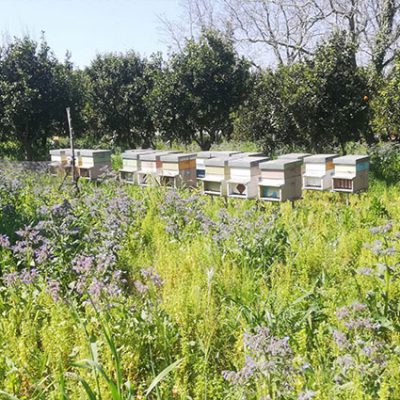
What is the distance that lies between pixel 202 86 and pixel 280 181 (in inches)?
262

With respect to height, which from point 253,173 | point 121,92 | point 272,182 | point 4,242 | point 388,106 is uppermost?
point 121,92

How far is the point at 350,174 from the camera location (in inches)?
288

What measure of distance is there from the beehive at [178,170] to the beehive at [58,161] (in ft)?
11.0

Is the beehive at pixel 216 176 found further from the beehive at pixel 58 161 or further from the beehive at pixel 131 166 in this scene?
the beehive at pixel 58 161

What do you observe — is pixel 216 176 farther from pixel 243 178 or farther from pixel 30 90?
pixel 30 90

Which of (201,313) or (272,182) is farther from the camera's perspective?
(272,182)

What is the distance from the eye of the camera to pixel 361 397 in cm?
219

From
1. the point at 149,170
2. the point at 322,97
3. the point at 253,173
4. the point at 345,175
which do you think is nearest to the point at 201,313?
the point at 253,173

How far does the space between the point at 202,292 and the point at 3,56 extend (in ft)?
46.7

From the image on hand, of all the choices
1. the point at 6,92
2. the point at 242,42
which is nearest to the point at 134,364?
the point at 6,92

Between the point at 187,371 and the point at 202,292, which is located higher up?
the point at 202,292

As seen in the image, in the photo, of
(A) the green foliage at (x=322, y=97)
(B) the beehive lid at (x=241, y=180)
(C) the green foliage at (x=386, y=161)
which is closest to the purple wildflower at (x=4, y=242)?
(B) the beehive lid at (x=241, y=180)

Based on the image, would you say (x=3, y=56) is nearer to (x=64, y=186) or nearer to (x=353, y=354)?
(x=64, y=186)

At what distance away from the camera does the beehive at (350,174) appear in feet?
24.0
